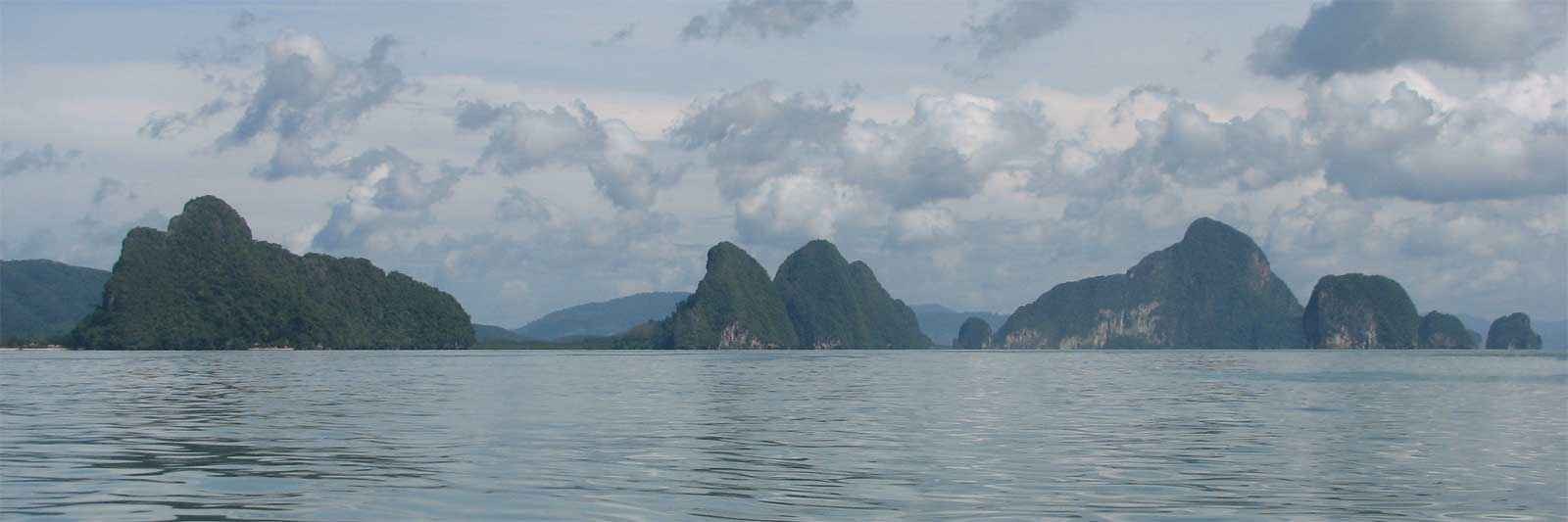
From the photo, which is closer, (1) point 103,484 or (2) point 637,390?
(1) point 103,484

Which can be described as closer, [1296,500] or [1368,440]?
Answer: [1296,500]

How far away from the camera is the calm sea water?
21.2 m

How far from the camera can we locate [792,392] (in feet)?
217

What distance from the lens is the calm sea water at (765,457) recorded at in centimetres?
2116

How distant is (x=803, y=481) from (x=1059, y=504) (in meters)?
4.97

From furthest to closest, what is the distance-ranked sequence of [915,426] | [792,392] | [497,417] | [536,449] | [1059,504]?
[792,392], [497,417], [915,426], [536,449], [1059,504]

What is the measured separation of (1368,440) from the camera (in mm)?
35531

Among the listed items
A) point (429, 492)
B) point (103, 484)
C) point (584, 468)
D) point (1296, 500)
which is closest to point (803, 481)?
point (584, 468)

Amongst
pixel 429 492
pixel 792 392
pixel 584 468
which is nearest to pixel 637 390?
pixel 792 392

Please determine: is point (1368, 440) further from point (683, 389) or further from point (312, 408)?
point (683, 389)

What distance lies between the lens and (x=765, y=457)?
29828 millimetres

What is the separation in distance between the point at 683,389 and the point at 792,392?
5700 mm

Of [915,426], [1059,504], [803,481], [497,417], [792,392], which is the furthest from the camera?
[792,392]

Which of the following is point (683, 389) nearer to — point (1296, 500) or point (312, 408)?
point (312, 408)
